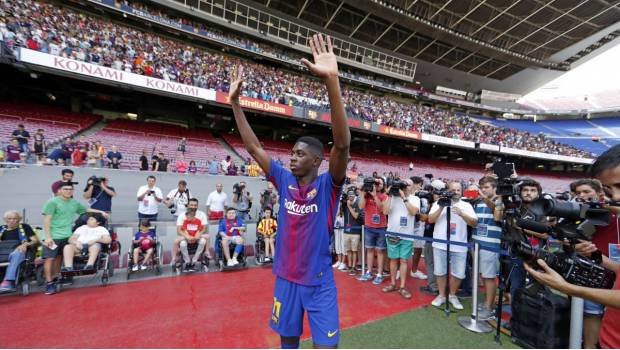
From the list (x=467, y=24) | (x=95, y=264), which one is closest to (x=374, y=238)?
(x=95, y=264)

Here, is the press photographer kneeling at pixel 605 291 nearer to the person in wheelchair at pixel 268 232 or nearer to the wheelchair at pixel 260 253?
the person in wheelchair at pixel 268 232

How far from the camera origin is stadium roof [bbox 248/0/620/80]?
83.1 feet

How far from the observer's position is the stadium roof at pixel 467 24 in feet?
83.1

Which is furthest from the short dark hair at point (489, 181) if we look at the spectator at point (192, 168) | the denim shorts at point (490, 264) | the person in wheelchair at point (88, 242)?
the spectator at point (192, 168)

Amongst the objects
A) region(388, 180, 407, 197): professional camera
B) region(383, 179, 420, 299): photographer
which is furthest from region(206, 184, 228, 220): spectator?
region(388, 180, 407, 197): professional camera

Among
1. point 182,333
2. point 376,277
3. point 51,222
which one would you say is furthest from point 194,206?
point 376,277

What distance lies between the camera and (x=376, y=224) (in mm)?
5109

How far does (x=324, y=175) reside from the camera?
1833 millimetres

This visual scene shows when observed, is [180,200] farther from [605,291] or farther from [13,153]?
[13,153]

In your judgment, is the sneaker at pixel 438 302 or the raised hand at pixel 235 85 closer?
the raised hand at pixel 235 85

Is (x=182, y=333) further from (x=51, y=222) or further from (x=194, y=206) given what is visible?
(x=51, y=222)

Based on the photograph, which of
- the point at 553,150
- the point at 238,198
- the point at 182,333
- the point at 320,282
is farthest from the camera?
the point at 553,150

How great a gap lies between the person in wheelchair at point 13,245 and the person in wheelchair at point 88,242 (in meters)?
0.57

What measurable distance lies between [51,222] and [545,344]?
23.1ft
